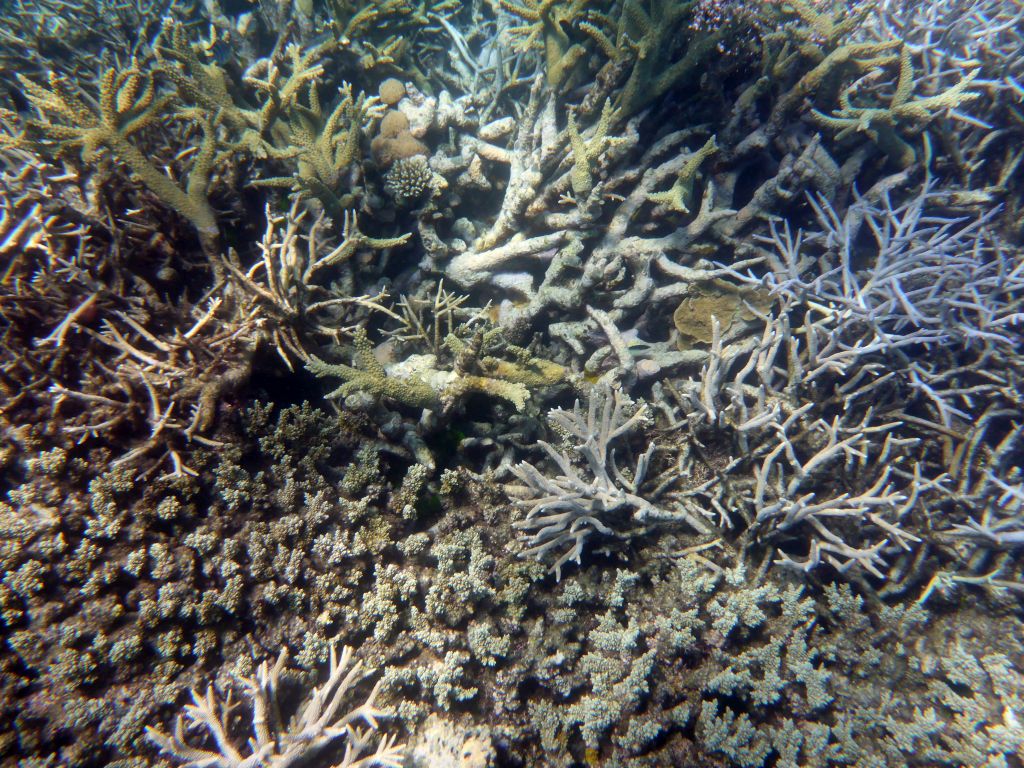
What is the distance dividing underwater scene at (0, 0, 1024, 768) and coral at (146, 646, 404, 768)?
18mm

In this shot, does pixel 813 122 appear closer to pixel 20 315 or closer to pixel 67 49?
pixel 20 315

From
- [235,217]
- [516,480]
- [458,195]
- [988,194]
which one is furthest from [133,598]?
[988,194]

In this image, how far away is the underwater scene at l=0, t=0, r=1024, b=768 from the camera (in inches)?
90.6

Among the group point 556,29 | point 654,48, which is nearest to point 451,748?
point 654,48

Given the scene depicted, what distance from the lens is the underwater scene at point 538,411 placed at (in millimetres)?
2301

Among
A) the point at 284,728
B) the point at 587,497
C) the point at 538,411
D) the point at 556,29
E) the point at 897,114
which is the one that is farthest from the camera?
the point at 556,29

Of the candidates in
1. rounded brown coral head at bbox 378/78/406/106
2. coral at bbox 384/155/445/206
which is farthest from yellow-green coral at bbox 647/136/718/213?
rounded brown coral head at bbox 378/78/406/106

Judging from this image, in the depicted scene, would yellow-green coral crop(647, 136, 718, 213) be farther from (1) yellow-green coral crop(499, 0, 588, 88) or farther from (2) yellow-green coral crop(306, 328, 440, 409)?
(2) yellow-green coral crop(306, 328, 440, 409)

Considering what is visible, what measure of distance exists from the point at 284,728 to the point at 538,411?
6.99 feet

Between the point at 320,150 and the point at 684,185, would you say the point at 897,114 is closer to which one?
the point at 684,185

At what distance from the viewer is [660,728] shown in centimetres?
231

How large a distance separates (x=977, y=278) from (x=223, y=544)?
5017mm

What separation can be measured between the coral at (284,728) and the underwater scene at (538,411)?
0.02 metres

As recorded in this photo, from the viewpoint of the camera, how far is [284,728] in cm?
223
